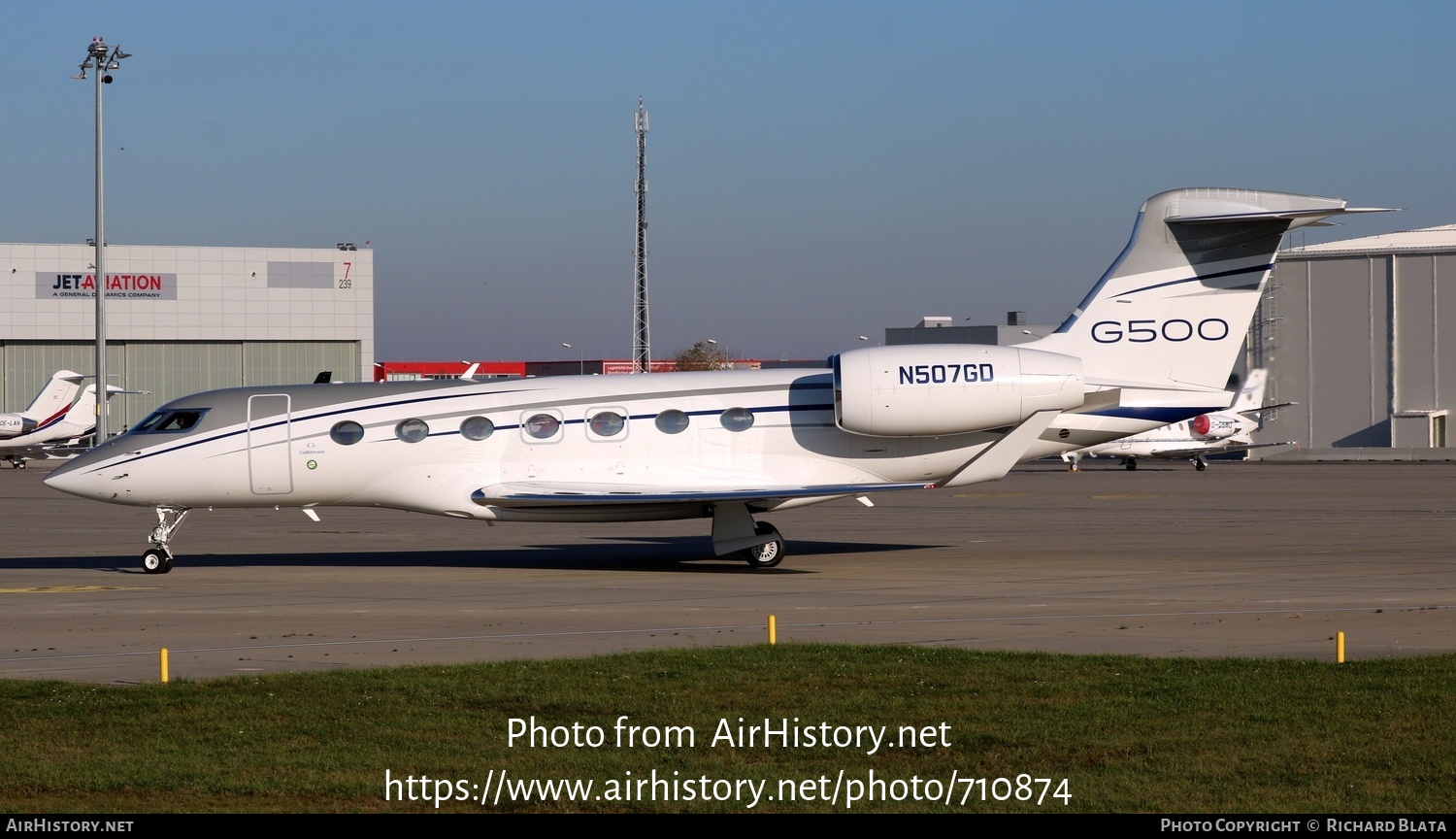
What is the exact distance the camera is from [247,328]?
306 ft

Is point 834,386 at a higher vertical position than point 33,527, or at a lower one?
higher

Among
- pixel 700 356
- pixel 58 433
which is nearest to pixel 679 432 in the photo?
pixel 58 433

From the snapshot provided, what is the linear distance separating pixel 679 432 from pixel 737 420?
0.94 m

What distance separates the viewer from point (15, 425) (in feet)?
229

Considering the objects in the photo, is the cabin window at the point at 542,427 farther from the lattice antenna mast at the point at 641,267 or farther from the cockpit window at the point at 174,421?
the lattice antenna mast at the point at 641,267

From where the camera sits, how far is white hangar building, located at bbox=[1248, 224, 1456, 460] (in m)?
85.2

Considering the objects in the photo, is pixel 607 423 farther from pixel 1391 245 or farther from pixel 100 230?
pixel 1391 245

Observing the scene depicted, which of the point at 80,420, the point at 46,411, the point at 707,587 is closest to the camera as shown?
the point at 707,587

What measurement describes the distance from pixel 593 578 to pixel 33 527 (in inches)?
726

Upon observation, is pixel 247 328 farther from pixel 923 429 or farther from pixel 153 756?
pixel 153 756

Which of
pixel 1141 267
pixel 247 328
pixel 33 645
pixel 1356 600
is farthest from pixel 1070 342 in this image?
pixel 247 328

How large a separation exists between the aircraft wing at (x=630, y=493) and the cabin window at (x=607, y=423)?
0.84 metres

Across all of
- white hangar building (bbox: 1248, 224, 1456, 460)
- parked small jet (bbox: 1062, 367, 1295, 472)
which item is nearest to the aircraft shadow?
parked small jet (bbox: 1062, 367, 1295, 472)

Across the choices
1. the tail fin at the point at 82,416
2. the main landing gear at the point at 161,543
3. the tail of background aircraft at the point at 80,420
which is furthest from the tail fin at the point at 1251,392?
the main landing gear at the point at 161,543
